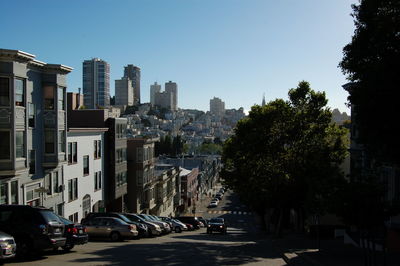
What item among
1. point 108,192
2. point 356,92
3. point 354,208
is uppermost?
point 356,92

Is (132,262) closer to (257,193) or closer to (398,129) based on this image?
(398,129)

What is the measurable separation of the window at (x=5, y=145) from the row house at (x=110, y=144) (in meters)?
18.6

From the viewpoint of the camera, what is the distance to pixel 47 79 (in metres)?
34.5

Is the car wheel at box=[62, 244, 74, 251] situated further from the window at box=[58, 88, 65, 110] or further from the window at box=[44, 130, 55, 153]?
the window at box=[58, 88, 65, 110]

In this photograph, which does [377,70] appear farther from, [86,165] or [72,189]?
[86,165]

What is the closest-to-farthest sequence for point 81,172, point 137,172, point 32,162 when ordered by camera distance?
point 32,162, point 81,172, point 137,172

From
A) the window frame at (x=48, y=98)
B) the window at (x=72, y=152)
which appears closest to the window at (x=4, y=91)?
the window frame at (x=48, y=98)

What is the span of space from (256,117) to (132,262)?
24.3 m

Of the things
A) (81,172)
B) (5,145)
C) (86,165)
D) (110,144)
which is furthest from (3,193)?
(110,144)

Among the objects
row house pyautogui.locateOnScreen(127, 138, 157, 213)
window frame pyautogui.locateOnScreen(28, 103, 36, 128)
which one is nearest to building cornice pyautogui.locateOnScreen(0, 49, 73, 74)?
window frame pyautogui.locateOnScreen(28, 103, 36, 128)

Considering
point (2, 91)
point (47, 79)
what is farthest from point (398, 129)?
point (47, 79)

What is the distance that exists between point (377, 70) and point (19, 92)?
836 inches

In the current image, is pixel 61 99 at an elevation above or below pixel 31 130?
above

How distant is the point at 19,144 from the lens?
3039 cm
